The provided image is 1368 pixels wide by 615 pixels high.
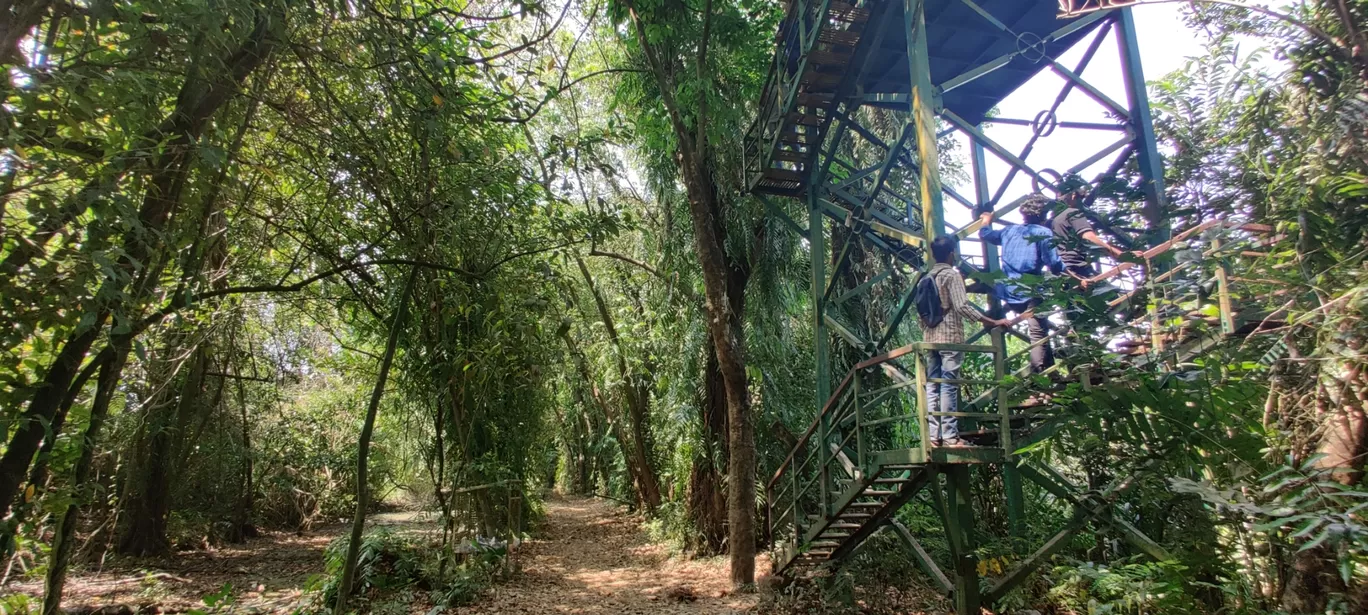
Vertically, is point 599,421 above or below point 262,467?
above

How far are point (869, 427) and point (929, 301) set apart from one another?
2226mm

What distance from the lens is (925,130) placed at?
18.4 ft

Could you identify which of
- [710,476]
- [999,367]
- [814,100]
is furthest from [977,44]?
[710,476]

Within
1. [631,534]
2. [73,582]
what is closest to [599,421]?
[631,534]

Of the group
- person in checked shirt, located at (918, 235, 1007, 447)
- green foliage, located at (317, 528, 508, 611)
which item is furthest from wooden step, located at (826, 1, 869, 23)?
green foliage, located at (317, 528, 508, 611)

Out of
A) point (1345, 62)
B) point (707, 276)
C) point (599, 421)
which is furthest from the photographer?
point (599, 421)

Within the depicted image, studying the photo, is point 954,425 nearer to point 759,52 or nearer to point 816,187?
point 816,187

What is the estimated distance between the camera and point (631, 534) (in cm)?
1412

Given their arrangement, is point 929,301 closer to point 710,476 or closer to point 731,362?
point 731,362

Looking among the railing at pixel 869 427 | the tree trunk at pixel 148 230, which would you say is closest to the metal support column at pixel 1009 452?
the railing at pixel 869 427

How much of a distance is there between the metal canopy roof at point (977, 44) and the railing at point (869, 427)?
10.1ft

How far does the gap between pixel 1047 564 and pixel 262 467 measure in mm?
14822

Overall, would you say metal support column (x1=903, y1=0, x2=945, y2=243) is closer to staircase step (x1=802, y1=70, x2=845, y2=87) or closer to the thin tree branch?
staircase step (x1=802, y1=70, x2=845, y2=87)

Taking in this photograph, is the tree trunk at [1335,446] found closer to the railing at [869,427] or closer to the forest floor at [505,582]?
the railing at [869,427]
